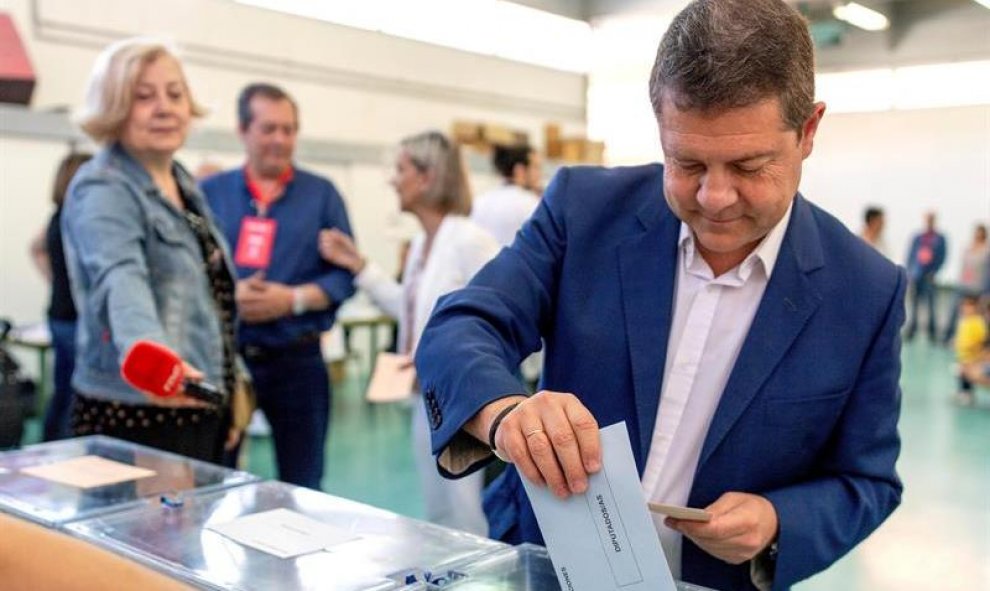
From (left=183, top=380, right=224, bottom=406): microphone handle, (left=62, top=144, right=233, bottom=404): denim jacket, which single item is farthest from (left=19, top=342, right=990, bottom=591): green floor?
(left=183, top=380, right=224, bottom=406): microphone handle

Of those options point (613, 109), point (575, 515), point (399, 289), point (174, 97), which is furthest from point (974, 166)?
point (575, 515)

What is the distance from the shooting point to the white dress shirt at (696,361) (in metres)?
1.25

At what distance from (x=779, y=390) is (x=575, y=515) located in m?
0.39

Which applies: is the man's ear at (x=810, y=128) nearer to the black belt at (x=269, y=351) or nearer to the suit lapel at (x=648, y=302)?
the suit lapel at (x=648, y=302)

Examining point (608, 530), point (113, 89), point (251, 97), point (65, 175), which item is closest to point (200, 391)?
point (113, 89)

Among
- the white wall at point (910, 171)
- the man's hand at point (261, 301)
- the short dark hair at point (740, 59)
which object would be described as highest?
the white wall at point (910, 171)

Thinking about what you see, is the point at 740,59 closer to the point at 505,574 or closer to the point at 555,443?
the point at 555,443

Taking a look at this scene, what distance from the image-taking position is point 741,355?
120cm

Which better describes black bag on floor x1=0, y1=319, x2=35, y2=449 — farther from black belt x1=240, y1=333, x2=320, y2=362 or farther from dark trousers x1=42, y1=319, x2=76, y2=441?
dark trousers x1=42, y1=319, x2=76, y2=441

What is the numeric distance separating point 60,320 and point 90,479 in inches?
99.2

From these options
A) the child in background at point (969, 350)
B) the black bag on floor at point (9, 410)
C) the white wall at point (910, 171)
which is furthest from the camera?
the white wall at point (910, 171)

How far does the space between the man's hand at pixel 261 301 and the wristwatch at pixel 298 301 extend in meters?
0.01

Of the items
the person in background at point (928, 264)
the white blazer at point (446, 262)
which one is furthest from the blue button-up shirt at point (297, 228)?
the person in background at point (928, 264)

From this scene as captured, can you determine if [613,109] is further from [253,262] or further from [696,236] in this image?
[696,236]
